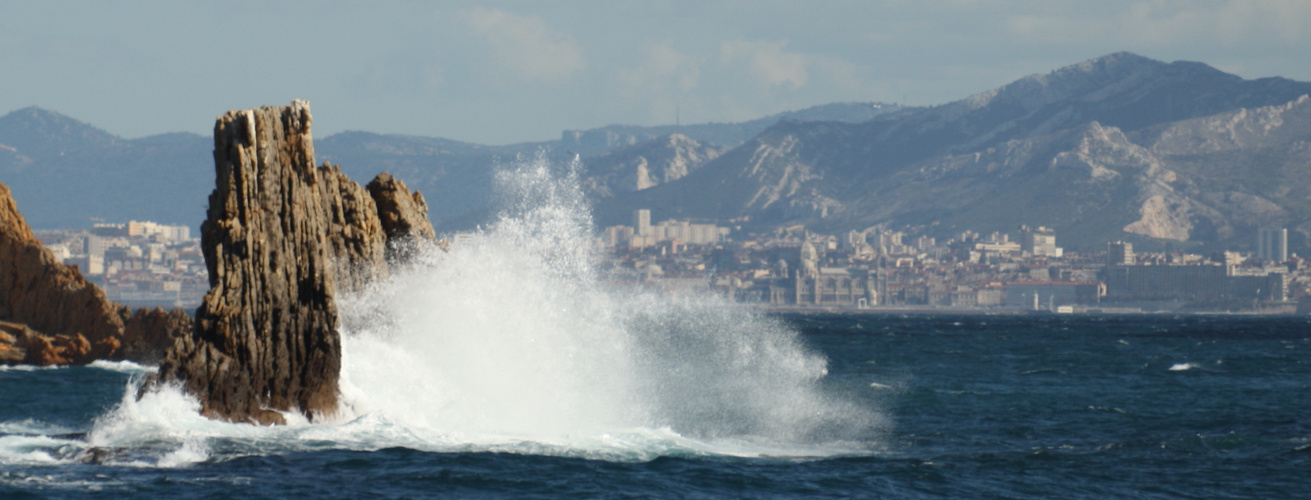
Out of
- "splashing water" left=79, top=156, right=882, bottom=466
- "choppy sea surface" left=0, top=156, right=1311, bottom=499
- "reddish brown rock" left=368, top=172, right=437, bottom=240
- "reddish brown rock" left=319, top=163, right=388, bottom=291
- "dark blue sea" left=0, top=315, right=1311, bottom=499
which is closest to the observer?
"dark blue sea" left=0, top=315, right=1311, bottom=499

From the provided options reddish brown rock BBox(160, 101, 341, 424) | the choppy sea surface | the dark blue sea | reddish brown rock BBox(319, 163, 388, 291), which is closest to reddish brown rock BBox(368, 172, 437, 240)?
the choppy sea surface

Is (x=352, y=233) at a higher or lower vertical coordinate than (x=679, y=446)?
→ higher

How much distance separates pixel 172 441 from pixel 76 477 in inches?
108

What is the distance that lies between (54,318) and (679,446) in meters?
36.3

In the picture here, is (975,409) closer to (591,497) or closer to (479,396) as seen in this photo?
(479,396)

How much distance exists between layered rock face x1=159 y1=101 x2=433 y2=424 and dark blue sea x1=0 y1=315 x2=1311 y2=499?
658 mm

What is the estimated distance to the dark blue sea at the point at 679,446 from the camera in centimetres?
2673

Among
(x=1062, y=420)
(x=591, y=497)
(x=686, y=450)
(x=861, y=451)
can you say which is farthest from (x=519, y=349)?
(x=1062, y=420)

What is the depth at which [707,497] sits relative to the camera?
26.9 meters

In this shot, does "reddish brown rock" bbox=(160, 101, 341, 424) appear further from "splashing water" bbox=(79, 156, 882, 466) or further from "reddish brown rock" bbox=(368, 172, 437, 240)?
"reddish brown rock" bbox=(368, 172, 437, 240)

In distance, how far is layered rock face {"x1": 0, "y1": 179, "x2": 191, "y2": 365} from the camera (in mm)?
57688

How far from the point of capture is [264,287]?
2962 cm

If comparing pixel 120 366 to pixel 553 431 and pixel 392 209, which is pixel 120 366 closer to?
pixel 392 209

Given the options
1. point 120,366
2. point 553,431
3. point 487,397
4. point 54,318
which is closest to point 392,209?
point 487,397
